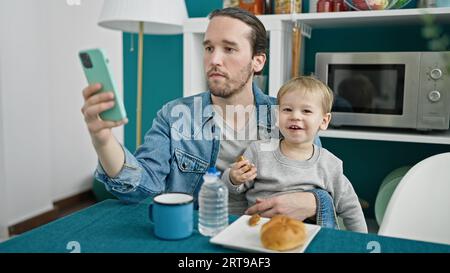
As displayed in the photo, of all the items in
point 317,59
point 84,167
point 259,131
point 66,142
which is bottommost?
point 84,167

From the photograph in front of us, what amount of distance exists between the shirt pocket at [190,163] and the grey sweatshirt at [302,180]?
179 mm

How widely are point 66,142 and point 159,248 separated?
9.89 feet

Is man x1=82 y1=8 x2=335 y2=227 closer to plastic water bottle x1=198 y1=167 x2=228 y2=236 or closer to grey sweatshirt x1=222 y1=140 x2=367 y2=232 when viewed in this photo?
grey sweatshirt x1=222 y1=140 x2=367 y2=232

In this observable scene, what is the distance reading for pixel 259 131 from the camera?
143 centimetres

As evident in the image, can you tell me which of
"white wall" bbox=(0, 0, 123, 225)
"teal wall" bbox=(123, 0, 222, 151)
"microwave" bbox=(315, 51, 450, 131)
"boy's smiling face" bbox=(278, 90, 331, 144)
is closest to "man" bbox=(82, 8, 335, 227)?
"boy's smiling face" bbox=(278, 90, 331, 144)

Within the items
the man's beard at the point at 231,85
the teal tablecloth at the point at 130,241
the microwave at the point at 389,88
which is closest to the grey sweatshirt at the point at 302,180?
the man's beard at the point at 231,85

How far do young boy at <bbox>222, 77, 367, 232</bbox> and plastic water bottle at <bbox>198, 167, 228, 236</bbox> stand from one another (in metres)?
0.30

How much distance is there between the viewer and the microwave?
1.83m

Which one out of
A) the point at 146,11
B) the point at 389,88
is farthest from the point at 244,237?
the point at 146,11

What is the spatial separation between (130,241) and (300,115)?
2.00 ft

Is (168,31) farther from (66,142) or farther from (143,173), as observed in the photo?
(66,142)

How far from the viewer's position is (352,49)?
221cm

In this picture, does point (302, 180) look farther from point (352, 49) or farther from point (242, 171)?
point (352, 49)

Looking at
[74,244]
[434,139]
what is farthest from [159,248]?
[434,139]
